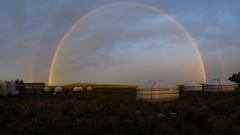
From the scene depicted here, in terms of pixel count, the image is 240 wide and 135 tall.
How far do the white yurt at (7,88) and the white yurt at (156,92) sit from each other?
90.0 feet

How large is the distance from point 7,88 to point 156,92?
31.4m

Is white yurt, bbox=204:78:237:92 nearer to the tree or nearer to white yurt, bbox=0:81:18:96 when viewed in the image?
white yurt, bbox=0:81:18:96

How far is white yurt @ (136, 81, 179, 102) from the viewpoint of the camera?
3728cm

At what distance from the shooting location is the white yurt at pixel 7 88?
5559 cm

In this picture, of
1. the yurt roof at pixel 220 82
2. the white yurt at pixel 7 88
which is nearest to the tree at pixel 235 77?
the yurt roof at pixel 220 82

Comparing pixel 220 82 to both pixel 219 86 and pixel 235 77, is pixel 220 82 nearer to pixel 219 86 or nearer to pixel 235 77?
pixel 219 86

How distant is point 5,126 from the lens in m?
18.6

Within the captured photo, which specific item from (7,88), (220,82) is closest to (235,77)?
(220,82)

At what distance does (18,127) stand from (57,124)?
2280 mm

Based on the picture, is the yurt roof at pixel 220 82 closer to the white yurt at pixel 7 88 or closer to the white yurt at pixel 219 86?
the white yurt at pixel 219 86

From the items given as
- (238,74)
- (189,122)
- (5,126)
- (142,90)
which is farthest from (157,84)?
(238,74)

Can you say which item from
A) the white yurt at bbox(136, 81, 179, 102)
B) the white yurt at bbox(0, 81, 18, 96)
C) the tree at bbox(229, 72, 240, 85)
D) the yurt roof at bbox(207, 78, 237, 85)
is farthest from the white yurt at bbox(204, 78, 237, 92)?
the tree at bbox(229, 72, 240, 85)

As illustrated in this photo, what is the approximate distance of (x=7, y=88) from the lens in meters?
57.9

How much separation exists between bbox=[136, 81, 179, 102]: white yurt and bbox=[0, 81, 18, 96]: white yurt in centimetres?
2743
